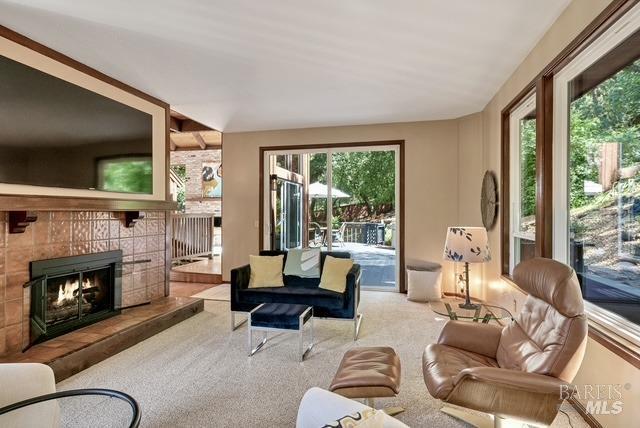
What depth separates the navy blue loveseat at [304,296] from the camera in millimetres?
3545

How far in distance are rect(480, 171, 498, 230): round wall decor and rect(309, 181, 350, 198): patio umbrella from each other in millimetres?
2118

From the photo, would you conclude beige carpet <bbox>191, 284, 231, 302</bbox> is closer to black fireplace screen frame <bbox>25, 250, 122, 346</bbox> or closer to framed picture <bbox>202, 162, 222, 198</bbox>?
black fireplace screen frame <bbox>25, 250, 122, 346</bbox>

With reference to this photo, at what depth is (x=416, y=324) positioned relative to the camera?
3.92 metres

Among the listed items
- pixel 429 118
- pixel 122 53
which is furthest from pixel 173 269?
pixel 429 118

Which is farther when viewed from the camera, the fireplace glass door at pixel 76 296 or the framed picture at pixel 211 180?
the framed picture at pixel 211 180

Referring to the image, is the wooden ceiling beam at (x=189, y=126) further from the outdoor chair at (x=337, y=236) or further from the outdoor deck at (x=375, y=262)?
the outdoor deck at (x=375, y=262)

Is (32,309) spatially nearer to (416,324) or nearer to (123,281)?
(123,281)

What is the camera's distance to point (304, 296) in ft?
12.0

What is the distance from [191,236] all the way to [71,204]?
4.81 meters

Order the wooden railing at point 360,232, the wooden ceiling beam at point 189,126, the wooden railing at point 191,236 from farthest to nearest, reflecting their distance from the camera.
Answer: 1. the wooden railing at point 191,236
2. the wooden ceiling beam at point 189,126
3. the wooden railing at point 360,232

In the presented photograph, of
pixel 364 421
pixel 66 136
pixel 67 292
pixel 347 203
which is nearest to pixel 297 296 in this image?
pixel 67 292

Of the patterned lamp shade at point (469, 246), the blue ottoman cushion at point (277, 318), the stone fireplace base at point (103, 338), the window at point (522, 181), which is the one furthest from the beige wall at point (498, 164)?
the stone fireplace base at point (103, 338)

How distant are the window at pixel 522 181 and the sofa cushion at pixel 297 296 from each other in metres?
2.02

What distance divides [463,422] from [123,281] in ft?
12.3
